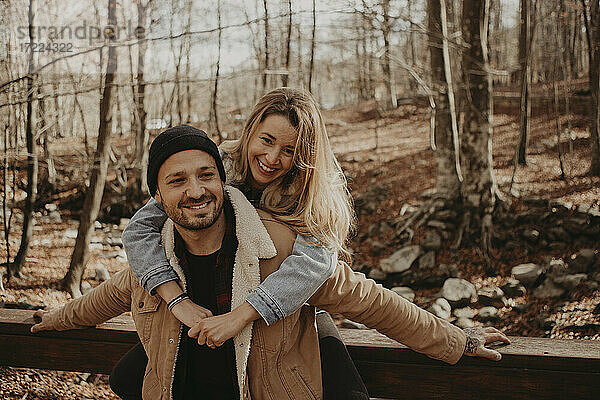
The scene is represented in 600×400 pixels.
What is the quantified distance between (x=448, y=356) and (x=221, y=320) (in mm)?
854

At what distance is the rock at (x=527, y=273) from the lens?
714cm

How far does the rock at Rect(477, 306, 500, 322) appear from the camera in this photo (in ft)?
21.1

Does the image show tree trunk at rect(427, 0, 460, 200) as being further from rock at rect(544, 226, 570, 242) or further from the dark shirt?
the dark shirt

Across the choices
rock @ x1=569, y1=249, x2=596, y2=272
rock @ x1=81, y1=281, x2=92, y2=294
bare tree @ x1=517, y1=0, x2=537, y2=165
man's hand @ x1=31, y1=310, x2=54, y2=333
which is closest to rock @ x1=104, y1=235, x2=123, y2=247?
rock @ x1=81, y1=281, x2=92, y2=294

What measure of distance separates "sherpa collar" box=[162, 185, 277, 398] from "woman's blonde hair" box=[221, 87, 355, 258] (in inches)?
5.2

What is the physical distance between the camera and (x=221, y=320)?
73.1 inches

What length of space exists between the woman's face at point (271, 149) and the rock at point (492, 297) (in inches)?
204

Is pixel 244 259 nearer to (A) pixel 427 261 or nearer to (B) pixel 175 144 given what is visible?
(B) pixel 175 144

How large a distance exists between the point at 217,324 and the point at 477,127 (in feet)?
23.5

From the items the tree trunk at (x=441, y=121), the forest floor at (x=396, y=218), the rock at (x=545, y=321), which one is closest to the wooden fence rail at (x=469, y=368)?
the forest floor at (x=396, y=218)

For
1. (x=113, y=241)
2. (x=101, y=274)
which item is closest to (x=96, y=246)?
(x=113, y=241)

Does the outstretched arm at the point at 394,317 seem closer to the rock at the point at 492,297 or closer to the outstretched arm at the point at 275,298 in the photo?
the outstretched arm at the point at 275,298

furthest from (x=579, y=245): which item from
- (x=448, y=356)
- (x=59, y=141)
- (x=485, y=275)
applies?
(x=59, y=141)

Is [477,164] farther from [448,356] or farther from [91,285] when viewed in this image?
[448,356]
